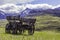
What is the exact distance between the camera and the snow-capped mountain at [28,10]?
4.15 metres

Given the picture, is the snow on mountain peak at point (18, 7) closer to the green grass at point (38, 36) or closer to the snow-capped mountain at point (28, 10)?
the snow-capped mountain at point (28, 10)

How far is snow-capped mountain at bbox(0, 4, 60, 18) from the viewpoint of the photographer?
4.15 meters

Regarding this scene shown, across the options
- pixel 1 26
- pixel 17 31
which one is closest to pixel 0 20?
pixel 1 26

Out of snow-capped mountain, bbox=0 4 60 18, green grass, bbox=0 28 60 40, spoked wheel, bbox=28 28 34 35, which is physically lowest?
green grass, bbox=0 28 60 40

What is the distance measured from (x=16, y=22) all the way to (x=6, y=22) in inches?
9.1

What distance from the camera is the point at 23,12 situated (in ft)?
13.7

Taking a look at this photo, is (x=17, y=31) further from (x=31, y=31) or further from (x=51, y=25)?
(x=51, y=25)

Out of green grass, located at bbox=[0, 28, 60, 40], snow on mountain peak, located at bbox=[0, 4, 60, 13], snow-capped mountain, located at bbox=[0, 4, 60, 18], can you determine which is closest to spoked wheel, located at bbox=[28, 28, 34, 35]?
Answer: green grass, located at bbox=[0, 28, 60, 40]

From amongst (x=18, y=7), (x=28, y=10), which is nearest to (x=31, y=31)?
(x=28, y=10)

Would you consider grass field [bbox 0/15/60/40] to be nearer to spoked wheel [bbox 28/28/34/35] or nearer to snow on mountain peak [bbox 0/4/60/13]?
spoked wheel [bbox 28/28/34/35]

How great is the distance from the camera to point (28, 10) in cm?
417

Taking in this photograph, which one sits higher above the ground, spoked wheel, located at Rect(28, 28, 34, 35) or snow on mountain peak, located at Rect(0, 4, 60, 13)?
snow on mountain peak, located at Rect(0, 4, 60, 13)

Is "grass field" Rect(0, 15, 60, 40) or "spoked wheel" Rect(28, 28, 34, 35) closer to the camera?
"grass field" Rect(0, 15, 60, 40)

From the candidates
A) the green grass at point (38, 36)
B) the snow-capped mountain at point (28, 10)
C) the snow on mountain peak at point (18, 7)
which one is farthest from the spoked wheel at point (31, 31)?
the snow on mountain peak at point (18, 7)
